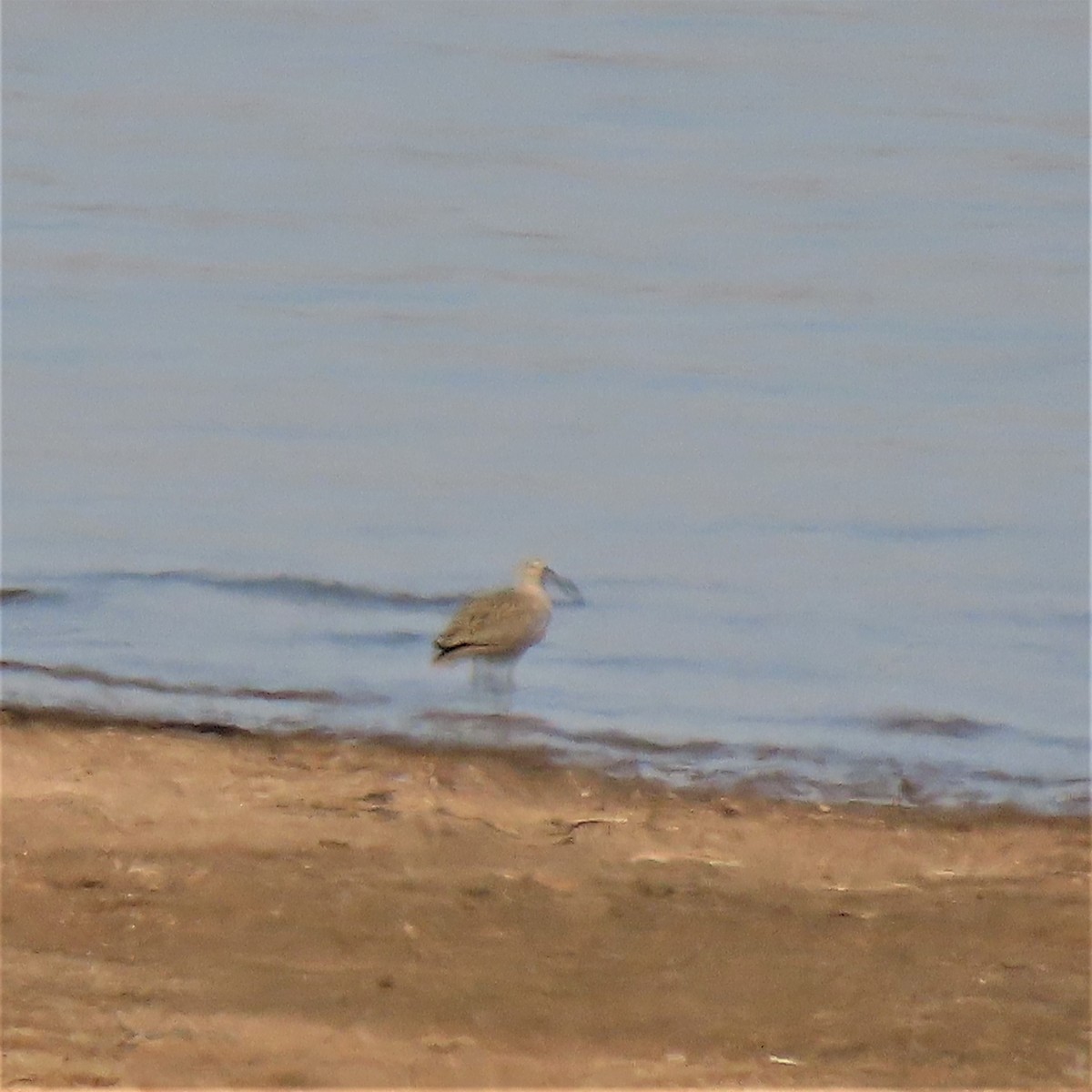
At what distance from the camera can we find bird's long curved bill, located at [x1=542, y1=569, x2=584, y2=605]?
9.87 meters

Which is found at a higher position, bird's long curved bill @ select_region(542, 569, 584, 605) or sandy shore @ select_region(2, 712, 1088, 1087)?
bird's long curved bill @ select_region(542, 569, 584, 605)

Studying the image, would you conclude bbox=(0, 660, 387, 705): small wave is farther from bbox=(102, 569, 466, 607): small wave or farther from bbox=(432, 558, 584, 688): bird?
bbox=(102, 569, 466, 607): small wave

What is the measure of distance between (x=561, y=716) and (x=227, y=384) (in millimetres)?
5442

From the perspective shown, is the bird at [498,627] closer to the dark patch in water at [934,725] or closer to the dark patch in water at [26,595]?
the dark patch in water at [934,725]

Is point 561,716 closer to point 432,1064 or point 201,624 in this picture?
point 201,624

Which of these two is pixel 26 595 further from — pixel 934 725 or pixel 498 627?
pixel 934 725

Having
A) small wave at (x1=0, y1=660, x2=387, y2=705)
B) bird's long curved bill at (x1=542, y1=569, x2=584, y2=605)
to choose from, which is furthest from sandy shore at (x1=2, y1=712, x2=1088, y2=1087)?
bird's long curved bill at (x1=542, y1=569, x2=584, y2=605)

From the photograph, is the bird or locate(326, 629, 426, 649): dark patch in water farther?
locate(326, 629, 426, 649): dark patch in water

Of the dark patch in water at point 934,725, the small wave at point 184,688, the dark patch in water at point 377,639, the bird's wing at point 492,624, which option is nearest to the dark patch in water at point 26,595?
the small wave at point 184,688

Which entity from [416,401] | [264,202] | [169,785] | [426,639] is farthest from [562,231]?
[169,785]

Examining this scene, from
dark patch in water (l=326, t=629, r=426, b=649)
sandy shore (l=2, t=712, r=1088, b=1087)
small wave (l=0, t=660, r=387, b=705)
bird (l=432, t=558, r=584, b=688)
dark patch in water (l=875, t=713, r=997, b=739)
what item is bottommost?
sandy shore (l=2, t=712, r=1088, b=1087)

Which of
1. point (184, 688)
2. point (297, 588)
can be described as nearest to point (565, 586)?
point (297, 588)

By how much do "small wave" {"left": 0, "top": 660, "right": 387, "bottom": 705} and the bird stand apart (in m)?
0.37

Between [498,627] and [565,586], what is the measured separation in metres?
1.01
